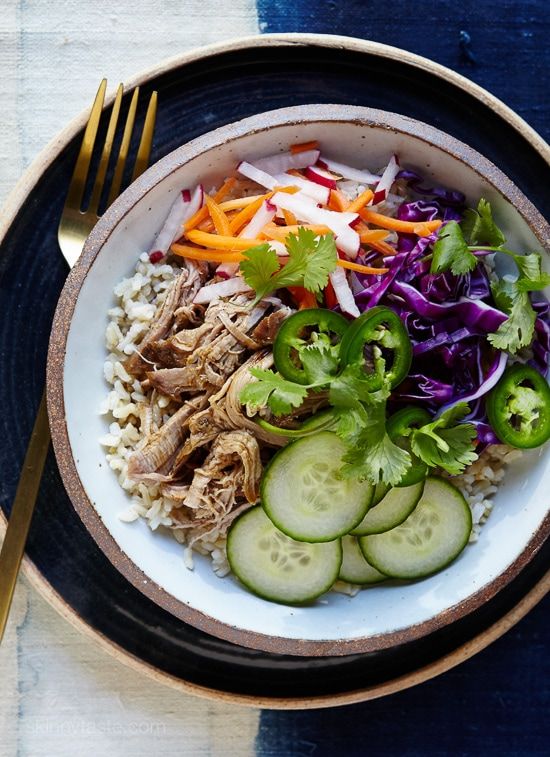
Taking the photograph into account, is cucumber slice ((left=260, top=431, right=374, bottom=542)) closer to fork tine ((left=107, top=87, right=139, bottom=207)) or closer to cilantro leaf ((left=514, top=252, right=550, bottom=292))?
cilantro leaf ((left=514, top=252, right=550, bottom=292))

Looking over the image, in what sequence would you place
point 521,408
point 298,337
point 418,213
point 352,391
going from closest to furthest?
point 352,391
point 298,337
point 521,408
point 418,213

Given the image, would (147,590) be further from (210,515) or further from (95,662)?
(95,662)

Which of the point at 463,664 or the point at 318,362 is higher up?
the point at 318,362

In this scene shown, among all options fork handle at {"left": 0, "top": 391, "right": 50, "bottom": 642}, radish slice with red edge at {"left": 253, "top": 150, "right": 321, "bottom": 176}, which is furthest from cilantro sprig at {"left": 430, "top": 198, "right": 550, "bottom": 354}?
fork handle at {"left": 0, "top": 391, "right": 50, "bottom": 642}

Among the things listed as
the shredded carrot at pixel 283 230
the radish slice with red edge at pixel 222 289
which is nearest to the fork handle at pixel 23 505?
the radish slice with red edge at pixel 222 289

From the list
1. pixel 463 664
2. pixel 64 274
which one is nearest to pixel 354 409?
pixel 64 274

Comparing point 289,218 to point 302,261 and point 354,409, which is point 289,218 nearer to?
point 302,261
